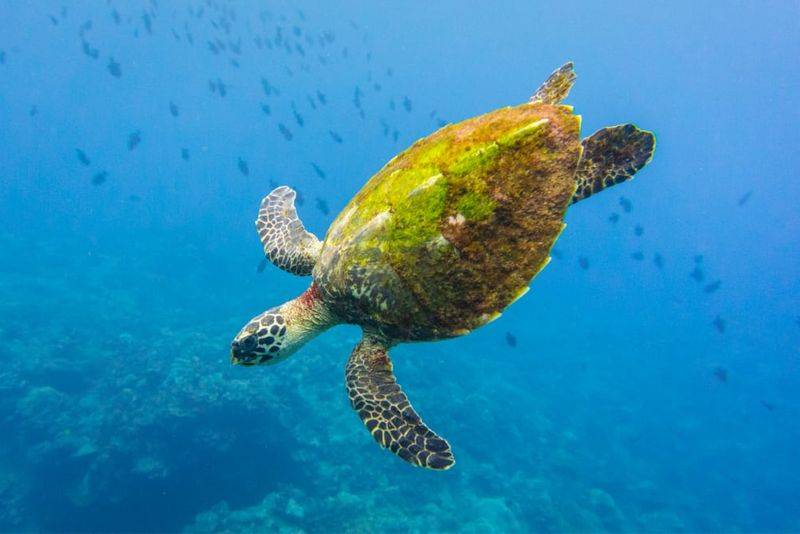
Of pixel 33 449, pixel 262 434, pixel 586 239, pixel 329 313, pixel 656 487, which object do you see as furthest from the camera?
pixel 586 239

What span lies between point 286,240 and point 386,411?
2.44 meters

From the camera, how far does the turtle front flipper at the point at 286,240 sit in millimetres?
5195

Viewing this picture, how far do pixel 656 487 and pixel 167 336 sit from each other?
23240 mm

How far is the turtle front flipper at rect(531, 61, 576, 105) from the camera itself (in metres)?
4.04

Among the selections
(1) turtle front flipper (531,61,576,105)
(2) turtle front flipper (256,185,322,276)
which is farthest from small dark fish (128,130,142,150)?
(1) turtle front flipper (531,61,576,105)

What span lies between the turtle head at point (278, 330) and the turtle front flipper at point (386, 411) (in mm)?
552

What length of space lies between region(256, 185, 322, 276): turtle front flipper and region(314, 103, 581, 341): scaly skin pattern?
4.71 feet

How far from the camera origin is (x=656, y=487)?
65.6ft

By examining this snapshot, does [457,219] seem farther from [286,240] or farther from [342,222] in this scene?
[286,240]

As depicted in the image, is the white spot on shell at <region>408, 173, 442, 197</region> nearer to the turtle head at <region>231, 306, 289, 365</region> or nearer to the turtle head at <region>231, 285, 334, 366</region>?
the turtle head at <region>231, 285, 334, 366</region>

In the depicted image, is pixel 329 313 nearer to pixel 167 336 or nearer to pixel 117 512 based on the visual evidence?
pixel 117 512

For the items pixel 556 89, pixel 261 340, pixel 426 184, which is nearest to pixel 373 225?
pixel 426 184

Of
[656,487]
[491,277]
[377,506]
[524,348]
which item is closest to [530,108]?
[491,277]

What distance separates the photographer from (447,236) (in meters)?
3.29
